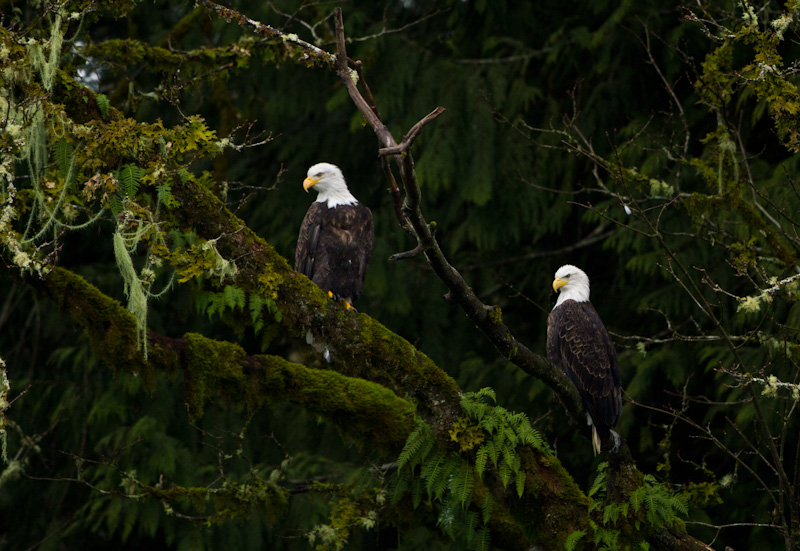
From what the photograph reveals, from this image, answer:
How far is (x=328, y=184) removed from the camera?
661cm

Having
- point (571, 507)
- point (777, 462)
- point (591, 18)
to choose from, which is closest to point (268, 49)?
point (591, 18)

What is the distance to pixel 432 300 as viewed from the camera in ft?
27.2

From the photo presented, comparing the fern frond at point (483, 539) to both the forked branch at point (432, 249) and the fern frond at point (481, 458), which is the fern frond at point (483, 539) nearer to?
the fern frond at point (481, 458)

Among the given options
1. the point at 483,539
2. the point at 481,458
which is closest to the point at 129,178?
the point at 481,458

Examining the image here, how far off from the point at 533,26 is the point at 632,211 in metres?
3.48

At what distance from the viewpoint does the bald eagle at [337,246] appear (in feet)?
20.5

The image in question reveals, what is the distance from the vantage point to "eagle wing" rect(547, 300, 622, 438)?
19.1 ft

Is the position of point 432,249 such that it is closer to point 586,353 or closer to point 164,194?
point 164,194

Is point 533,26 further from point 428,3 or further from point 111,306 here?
point 111,306

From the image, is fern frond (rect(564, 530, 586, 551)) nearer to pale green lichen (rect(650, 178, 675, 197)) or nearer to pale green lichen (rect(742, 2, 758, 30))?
pale green lichen (rect(650, 178, 675, 197))

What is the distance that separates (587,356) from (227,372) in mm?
2401

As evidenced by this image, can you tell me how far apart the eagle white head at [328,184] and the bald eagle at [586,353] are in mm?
1465

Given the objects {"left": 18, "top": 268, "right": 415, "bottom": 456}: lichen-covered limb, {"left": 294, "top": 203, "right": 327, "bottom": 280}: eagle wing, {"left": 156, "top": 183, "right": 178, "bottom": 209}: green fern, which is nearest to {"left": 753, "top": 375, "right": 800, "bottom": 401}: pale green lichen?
{"left": 18, "top": 268, "right": 415, "bottom": 456}: lichen-covered limb

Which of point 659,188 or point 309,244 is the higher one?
point 659,188
